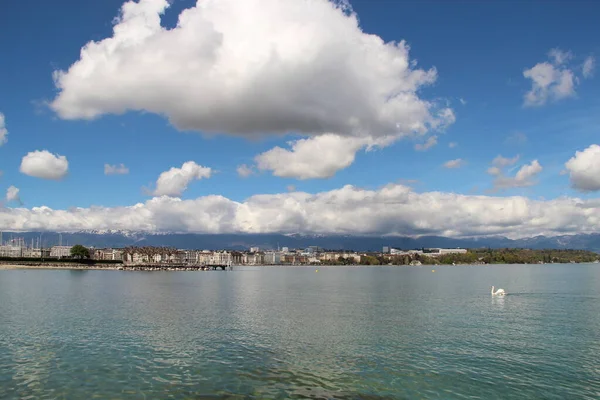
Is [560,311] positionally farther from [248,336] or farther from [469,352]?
[248,336]

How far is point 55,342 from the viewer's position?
4484 cm

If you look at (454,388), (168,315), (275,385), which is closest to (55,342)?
(168,315)

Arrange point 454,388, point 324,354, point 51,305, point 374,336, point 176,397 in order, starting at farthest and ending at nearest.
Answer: point 51,305 → point 374,336 → point 324,354 → point 454,388 → point 176,397

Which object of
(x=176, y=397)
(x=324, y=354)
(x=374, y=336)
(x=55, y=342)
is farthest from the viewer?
(x=374, y=336)

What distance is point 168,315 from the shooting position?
217 feet

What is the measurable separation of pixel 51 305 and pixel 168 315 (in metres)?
25.9

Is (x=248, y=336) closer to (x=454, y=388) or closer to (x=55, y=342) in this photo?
(x=55, y=342)

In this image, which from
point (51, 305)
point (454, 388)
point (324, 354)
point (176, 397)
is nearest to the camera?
point (176, 397)

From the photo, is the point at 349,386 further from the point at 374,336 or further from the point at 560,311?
the point at 560,311

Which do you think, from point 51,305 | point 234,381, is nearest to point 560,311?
point 234,381

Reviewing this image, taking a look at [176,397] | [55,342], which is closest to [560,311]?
[176,397]

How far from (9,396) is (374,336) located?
33.6 meters

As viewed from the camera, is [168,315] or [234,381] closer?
[234,381]

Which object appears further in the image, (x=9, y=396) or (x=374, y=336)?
(x=374, y=336)
